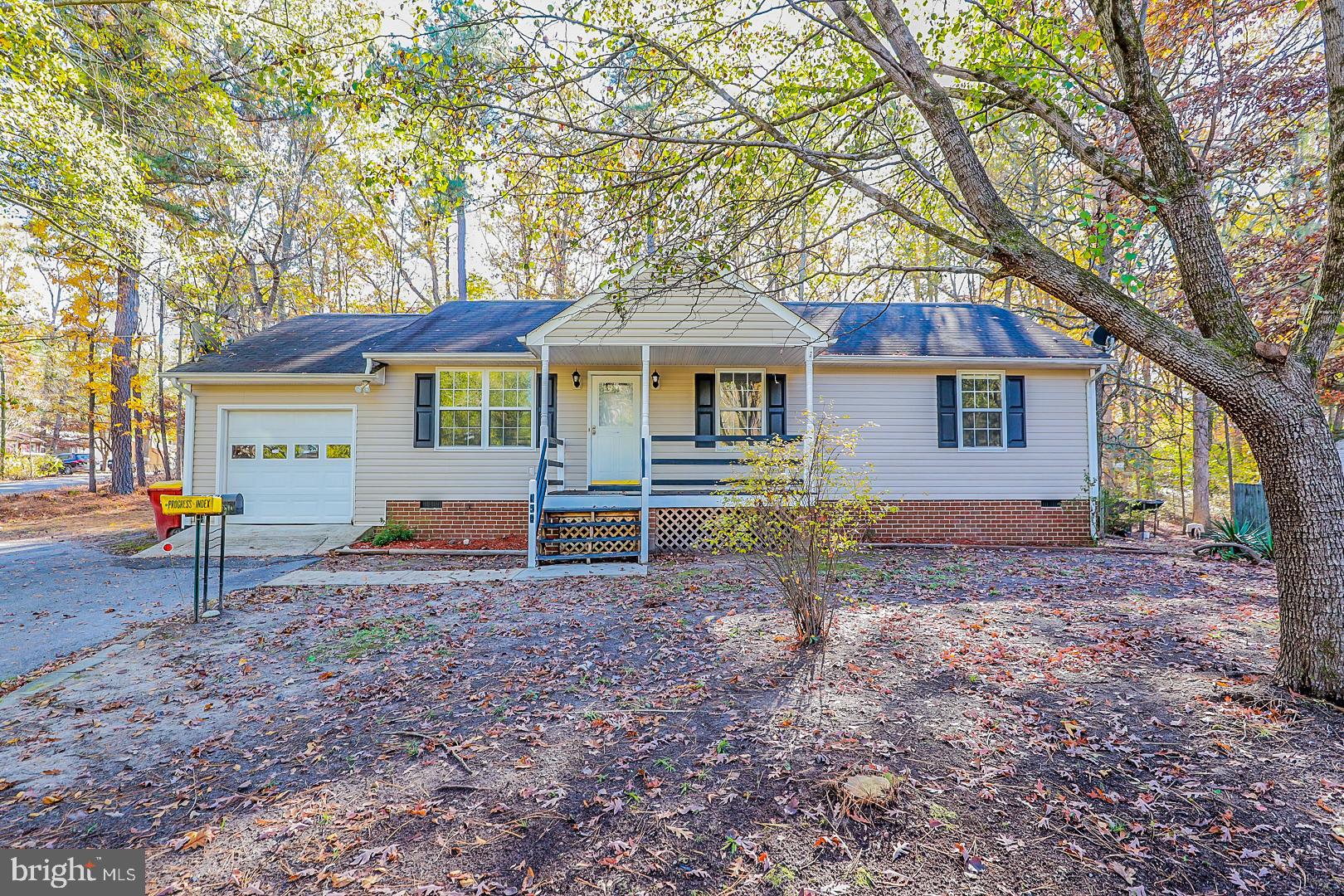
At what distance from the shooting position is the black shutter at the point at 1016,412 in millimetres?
10438

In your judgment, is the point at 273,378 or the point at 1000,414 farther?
the point at 1000,414

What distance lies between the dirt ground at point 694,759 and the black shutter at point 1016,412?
5.41 meters

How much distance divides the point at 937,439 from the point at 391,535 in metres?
9.42

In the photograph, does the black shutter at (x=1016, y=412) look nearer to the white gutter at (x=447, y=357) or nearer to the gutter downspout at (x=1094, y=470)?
the gutter downspout at (x=1094, y=470)

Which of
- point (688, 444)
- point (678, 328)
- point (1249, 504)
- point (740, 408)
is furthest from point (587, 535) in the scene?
point (1249, 504)

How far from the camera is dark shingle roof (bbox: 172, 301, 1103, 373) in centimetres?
1028

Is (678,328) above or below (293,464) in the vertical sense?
above

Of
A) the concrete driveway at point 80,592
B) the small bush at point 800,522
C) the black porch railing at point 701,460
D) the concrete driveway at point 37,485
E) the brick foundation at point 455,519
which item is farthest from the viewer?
the concrete driveway at point 37,485

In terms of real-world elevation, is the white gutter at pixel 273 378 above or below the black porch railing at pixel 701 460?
above

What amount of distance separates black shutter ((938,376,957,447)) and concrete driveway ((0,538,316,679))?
10390 mm

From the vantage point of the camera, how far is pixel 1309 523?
344cm

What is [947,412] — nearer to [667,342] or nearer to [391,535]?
[667,342]

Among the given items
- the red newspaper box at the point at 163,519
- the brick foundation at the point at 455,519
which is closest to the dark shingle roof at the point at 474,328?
the brick foundation at the point at 455,519

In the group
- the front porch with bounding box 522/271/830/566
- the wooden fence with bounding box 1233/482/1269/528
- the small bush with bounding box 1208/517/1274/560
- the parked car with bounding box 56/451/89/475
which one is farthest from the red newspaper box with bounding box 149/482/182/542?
the parked car with bounding box 56/451/89/475
